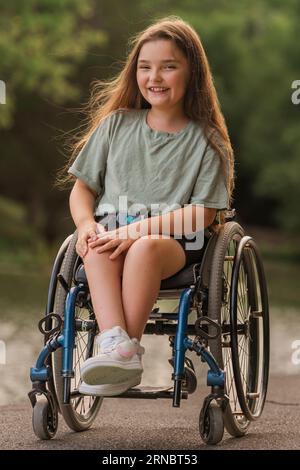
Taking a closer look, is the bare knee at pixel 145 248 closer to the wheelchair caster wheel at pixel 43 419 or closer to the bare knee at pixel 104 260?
the bare knee at pixel 104 260

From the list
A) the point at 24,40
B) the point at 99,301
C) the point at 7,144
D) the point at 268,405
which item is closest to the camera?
the point at 99,301

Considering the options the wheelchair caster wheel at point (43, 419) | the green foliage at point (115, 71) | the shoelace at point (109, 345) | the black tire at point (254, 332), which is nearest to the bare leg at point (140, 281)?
the shoelace at point (109, 345)

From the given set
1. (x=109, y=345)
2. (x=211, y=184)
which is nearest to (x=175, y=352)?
(x=109, y=345)

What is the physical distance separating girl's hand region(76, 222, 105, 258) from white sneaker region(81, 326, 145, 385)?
14.7 inches

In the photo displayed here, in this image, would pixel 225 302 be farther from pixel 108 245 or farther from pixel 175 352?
pixel 108 245

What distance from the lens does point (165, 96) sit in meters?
4.48

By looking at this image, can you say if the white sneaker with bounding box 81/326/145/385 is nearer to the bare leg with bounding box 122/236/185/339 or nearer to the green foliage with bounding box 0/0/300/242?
the bare leg with bounding box 122/236/185/339

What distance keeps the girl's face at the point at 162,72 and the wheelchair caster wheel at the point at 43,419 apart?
4.15 ft

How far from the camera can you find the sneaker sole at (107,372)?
3.89m

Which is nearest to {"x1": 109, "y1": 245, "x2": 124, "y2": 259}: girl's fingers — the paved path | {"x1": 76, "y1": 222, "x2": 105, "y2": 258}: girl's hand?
{"x1": 76, "y1": 222, "x2": 105, "y2": 258}: girl's hand

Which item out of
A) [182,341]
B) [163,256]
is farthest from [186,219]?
[182,341]

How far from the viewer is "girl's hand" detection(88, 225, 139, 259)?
4.12 meters
